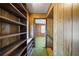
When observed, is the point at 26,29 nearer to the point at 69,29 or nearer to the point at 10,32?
the point at 10,32

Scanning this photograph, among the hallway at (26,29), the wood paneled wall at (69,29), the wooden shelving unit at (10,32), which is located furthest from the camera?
the wooden shelving unit at (10,32)

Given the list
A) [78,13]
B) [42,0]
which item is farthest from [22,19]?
[42,0]

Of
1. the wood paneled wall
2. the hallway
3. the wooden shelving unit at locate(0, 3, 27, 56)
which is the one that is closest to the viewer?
the wood paneled wall

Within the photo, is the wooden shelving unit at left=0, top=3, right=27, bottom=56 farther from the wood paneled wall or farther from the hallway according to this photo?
the wood paneled wall

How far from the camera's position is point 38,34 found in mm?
16859

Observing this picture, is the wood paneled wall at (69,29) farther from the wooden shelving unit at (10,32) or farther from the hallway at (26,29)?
the wooden shelving unit at (10,32)

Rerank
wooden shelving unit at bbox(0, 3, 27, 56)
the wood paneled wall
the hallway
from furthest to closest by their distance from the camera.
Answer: wooden shelving unit at bbox(0, 3, 27, 56), the hallway, the wood paneled wall

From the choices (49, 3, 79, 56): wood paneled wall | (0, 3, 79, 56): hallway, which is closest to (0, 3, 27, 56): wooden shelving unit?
(0, 3, 79, 56): hallway

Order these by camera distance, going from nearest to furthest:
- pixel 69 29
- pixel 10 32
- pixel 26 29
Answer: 1. pixel 69 29
2. pixel 10 32
3. pixel 26 29

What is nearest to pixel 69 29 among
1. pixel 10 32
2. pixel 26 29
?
pixel 10 32

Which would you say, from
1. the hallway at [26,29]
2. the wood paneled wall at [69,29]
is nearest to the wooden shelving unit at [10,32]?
the hallway at [26,29]

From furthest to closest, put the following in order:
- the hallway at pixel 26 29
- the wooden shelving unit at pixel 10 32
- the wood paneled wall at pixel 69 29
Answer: the wooden shelving unit at pixel 10 32, the hallway at pixel 26 29, the wood paneled wall at pixel 69 29

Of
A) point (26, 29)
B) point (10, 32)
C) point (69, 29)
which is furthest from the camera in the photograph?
point (26, 29)

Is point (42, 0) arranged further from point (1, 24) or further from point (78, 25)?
point (1, 24)
